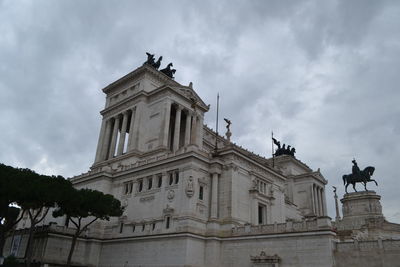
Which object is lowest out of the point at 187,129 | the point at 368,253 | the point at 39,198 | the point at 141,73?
the point at 368,253

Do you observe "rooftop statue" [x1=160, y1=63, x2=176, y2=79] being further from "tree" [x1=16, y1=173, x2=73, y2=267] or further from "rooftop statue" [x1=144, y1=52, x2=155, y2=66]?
"tree" [x1=16, y1=173, x2=73, y2=267]

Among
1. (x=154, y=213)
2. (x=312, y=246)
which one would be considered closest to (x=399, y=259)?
(x=312, y=246)

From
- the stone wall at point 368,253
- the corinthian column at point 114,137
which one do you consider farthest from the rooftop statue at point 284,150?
the stone wall at point 368,253

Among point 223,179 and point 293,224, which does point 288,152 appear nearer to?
point 223,179

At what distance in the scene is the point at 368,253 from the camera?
96.8 ft

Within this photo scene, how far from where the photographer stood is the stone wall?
28422mm

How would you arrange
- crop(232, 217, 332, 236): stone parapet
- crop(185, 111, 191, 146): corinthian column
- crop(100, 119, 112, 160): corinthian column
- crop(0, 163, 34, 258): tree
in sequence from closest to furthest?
crop(232, 217, 332, 236): stone parapet < crop(0, 163, 34, 258): tree < crop(185, 111, 191, 146): corinthian column < crop(100, 119, 112, 160): corinthian column

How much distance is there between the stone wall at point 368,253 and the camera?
2842cm

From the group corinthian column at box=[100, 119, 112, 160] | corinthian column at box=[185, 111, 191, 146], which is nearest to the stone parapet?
corinthian column at box=[185, 111, 191, 146]

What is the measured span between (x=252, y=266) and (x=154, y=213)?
13.0 metres

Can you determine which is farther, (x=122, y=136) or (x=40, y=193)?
(x=122, y=136)

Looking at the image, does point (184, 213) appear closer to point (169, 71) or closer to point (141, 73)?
point (141, 73)

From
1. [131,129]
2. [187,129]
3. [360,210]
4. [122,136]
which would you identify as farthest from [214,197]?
[360,210]

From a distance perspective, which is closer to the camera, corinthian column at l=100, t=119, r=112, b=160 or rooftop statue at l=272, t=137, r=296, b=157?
corinthian column at l=100, t=119, r=112, b=160
